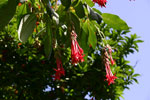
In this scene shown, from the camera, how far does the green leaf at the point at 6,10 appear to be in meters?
0.92

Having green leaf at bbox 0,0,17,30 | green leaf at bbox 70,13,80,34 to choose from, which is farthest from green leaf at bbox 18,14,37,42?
green leaf at bbox 70,13,80,34

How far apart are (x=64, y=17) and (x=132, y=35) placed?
2.72 m

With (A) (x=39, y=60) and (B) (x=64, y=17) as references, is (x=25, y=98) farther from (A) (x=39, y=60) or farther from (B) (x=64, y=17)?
(B) (x=64, y=17)

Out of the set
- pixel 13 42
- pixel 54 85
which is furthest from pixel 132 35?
pixel 13 42

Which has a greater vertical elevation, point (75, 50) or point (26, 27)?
point (26, 27)

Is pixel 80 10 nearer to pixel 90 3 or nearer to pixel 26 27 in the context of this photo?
pixel 90 3

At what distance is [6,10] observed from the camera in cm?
93

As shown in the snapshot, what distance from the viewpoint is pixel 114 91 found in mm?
3145

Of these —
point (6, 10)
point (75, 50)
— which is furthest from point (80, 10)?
point (6, 10)

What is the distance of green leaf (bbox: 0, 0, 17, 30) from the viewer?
36.1 inches

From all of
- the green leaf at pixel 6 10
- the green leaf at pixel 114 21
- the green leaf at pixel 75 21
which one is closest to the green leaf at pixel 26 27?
the green leaf at pixel 6 10

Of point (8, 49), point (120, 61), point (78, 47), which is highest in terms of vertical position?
point (78, 47)

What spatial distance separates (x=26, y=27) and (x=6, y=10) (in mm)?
103

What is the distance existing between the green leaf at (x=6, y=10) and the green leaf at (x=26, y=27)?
5cm
